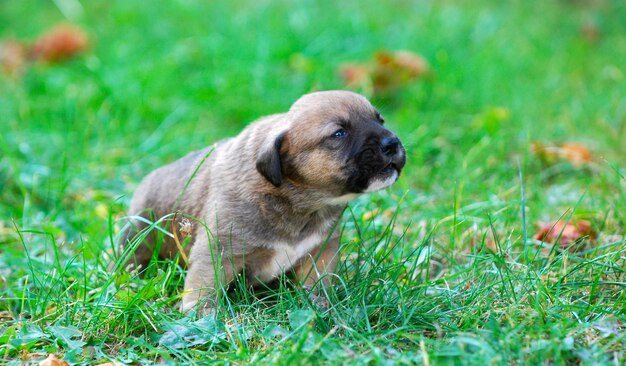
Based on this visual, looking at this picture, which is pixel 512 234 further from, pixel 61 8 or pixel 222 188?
pixel 61 8

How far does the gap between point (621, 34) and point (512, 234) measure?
629 centimetres

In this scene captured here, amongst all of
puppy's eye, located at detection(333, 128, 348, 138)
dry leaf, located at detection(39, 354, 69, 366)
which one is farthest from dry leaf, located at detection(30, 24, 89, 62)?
dry leaf, located at detection(39, 354, 69, 366)

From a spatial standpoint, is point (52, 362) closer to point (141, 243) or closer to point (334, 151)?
point (141, 243)

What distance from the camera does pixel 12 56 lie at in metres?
8.28

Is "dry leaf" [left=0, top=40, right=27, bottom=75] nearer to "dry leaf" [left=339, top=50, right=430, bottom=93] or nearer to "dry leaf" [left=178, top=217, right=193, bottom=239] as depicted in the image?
"dry leaf" [left=339, top=50, right=430, bottom=93]

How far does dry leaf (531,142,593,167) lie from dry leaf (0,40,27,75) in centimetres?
520

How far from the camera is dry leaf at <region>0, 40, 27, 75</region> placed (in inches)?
317

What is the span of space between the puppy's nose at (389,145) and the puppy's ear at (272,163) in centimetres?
51

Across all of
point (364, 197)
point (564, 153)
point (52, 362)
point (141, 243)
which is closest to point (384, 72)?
point (564, 153)

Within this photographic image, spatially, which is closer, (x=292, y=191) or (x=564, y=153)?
(x=292, y=191)

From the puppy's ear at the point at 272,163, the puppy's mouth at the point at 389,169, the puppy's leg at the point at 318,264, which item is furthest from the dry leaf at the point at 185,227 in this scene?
the puppy's mouth at the point at 389,169

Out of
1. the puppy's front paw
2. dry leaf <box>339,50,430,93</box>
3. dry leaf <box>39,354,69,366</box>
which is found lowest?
the puppy's front paw

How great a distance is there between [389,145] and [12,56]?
585cm

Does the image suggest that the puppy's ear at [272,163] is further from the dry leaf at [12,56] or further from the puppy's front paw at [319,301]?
the dry leaf at [12,56]
